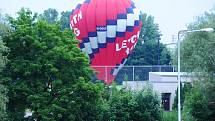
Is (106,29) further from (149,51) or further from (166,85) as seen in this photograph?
(149,51)

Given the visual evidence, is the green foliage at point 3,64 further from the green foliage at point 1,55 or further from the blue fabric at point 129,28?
the blue fabric at point 129,28

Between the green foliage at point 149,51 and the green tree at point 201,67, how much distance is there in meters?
52.3

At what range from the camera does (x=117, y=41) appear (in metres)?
39.2

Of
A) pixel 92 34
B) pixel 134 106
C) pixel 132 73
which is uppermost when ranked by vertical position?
pixel 92 34

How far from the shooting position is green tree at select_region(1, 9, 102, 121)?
27.2 meters

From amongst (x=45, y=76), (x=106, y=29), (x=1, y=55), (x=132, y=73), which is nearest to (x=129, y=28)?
(x=106, y=29)

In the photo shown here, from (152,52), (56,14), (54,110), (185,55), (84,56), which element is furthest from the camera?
(56,14)

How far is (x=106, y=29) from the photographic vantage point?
3856 cm

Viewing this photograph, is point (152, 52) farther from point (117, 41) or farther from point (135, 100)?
point (135, 100)

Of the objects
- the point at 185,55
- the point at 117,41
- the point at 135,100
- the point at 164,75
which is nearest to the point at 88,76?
the point at 135,100

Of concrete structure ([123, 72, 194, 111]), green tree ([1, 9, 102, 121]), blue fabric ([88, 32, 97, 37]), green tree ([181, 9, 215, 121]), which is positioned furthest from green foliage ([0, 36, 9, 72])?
concrete structure ([123, 72, 194, 111])

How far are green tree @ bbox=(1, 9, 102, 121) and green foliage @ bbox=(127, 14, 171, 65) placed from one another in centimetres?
5694

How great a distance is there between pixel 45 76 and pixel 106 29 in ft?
37.2

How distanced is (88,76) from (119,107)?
2.62 m
